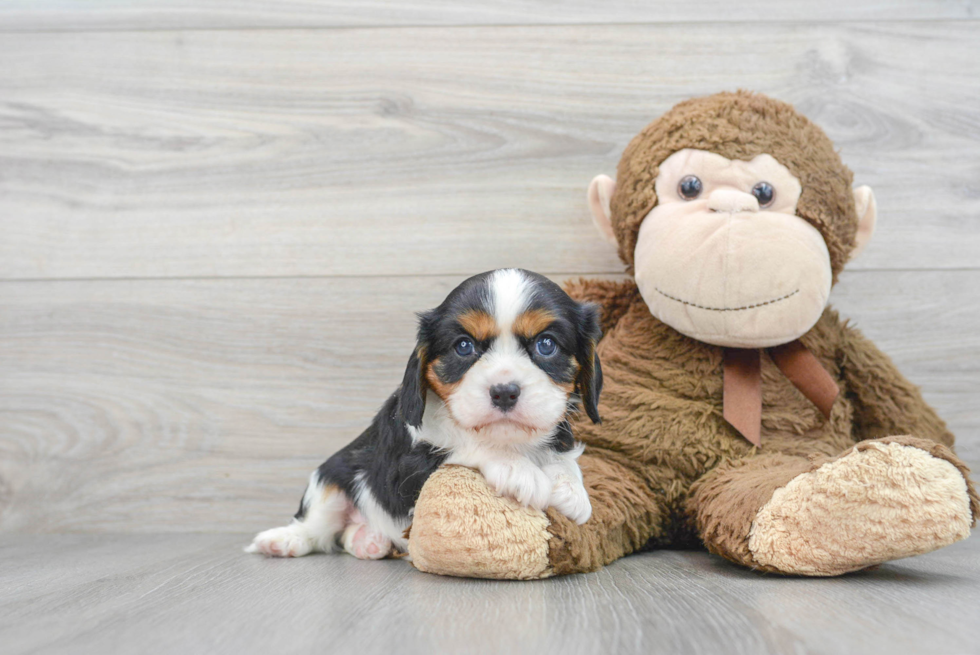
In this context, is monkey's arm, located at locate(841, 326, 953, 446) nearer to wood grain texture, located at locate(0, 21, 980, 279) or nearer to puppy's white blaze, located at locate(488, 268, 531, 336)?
wood grain texture, located at locate(0, 21, 980, 279)

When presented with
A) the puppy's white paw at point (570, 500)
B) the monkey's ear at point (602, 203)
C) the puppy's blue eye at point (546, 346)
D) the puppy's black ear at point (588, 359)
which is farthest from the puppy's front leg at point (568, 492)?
the monkey's ear at point (602, 203)

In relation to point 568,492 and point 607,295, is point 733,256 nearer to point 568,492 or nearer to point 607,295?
point 607,295

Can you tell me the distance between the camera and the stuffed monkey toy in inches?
52.6

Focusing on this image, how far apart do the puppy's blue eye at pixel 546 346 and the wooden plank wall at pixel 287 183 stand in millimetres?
690

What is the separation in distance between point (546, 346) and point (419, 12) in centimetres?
112

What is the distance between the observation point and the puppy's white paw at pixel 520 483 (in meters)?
1.23

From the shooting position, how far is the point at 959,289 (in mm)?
1885

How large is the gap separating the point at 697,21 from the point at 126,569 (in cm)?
177

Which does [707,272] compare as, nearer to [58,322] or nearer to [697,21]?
[697,21]

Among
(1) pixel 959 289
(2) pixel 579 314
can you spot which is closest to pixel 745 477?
(2) pixel 579 314

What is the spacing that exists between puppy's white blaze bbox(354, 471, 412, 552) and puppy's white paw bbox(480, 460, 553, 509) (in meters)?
0.27

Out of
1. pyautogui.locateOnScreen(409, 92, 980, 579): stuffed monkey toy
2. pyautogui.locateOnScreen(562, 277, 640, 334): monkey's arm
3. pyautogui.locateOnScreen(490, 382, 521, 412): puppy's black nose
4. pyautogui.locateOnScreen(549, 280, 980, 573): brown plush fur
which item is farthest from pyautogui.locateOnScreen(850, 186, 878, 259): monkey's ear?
pyautogui.locateOnScreen(490, 382, 521, 412): puppy's black nose

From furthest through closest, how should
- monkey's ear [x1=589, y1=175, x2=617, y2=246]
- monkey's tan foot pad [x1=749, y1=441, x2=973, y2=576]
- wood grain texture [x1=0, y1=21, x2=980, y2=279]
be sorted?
1. wood grain texture [x1=0, y1=21, x2=980, y2=279]
2. monkey's ear [x1=589, y1=175, x2=617, y2=246]
3. monkey's tan foot pad [x1=749, y1=441, x2=973, y2=576]

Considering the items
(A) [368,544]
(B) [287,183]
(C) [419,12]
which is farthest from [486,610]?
(C) [419,12]
